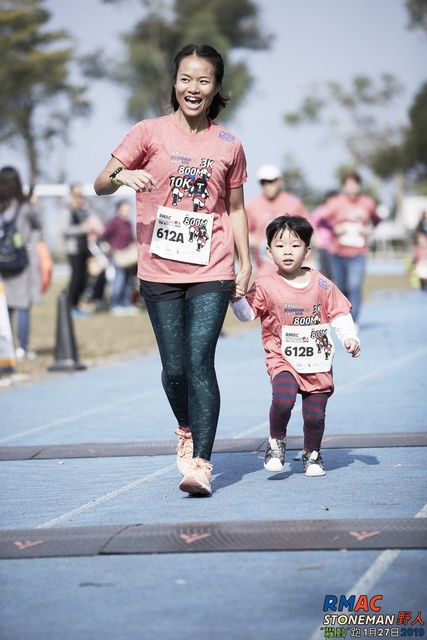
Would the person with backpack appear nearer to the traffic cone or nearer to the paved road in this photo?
the traffic cone

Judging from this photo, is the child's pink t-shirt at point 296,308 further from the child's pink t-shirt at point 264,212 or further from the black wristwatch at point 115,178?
the child's pink t-shirt at point 264,212

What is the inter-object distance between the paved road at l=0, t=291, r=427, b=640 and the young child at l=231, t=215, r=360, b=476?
0.22m

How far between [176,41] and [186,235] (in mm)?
65500

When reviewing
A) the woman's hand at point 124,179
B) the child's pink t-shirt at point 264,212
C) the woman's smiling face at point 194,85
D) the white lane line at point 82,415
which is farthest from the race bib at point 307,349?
the child's pink t-shirt at point 264,212

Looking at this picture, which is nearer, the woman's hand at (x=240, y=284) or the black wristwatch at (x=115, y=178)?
the black wristwatch at (x=115, y=178)

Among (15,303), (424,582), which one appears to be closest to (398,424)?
(424,582)

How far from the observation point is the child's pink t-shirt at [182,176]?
6.13 m

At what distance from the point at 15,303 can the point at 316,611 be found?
1025cm

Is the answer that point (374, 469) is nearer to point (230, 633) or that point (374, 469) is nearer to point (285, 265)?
point (285, 265)

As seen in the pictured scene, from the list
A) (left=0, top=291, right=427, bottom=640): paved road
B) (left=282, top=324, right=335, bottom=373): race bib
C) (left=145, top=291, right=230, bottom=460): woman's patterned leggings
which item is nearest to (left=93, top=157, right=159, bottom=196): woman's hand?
(left=145, top=291, right=230, bottom=460): woman's patterned leggings

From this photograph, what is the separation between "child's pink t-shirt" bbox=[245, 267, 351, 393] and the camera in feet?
22.0

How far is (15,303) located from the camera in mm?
14070

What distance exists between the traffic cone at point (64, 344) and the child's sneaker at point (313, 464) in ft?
22.3

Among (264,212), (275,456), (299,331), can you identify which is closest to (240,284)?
(299,331)
